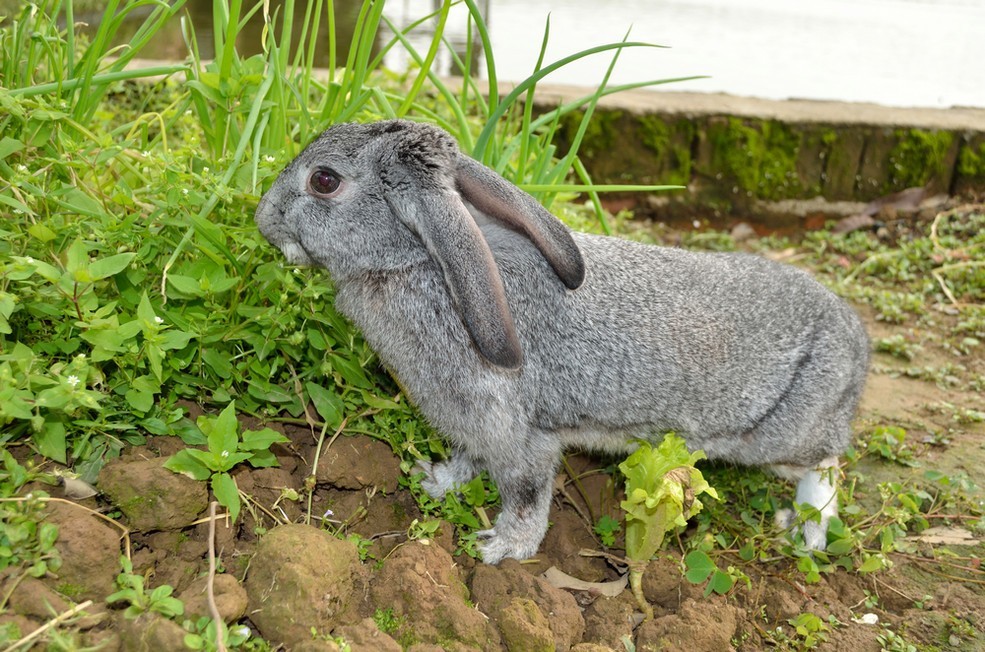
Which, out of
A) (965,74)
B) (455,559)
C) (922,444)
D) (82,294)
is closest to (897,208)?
(965,74)

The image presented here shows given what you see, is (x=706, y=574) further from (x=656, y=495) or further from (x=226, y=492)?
(x=226, y=492)

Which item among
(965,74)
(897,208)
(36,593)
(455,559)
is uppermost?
(965,74)

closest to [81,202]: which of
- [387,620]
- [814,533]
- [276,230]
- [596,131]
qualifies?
[276,230]

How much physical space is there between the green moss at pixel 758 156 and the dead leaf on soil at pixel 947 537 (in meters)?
3.64

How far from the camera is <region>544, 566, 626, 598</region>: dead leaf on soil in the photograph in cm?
325

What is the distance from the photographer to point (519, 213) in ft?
9.87

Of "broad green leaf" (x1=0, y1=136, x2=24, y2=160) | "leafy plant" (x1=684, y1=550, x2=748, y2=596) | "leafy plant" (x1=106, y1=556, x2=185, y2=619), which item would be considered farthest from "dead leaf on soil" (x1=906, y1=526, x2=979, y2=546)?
"broad green leaf" (x1=0, y1=136, x2=24, y2=160)

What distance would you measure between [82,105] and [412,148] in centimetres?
136

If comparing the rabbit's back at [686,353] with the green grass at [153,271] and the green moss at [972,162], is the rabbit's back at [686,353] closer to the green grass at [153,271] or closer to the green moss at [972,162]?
the green grass at [153,271]

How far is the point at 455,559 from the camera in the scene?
3.23m

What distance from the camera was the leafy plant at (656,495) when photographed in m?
3.01

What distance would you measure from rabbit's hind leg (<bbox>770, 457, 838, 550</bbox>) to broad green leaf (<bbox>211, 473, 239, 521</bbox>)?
89.2 inches

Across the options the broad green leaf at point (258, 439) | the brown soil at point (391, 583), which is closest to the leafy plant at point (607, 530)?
the brown soil at point (391, 583)

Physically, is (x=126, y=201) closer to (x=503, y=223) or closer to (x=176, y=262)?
(x=176, y=262)
